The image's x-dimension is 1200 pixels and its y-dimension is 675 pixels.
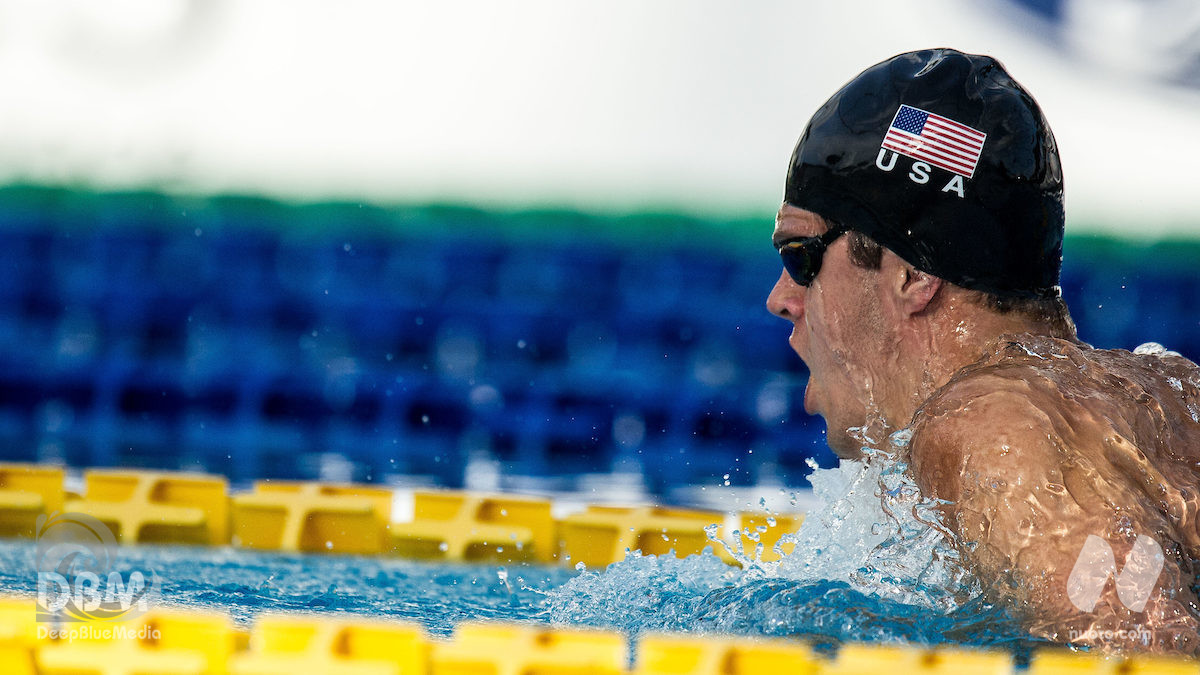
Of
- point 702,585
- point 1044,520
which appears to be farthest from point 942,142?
point 702,585

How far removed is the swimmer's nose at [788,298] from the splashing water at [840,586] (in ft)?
0.79

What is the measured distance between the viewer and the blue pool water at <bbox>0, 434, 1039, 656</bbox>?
151cm

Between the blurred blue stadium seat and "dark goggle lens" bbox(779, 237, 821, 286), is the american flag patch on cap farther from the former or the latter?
the blurred blue stadium seat

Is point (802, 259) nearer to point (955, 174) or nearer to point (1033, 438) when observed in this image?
point (955, 174)

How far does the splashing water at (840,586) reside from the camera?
4.84 ft

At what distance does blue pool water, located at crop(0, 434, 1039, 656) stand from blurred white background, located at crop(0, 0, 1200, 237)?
3.18m

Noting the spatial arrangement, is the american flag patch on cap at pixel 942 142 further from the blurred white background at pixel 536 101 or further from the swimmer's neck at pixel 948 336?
the blurred white background at pixel 536 101

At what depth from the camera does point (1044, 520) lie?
4.13 ft

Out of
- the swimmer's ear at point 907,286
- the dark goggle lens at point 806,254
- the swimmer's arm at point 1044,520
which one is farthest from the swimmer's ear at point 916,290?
the swimmer's arm at point 1044,520

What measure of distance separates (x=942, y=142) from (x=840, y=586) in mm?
666

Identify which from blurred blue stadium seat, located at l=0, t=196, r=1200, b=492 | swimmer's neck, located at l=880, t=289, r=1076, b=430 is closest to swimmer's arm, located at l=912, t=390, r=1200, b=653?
swimmer's neck, located at l=880, t=289, r=1076, b=430

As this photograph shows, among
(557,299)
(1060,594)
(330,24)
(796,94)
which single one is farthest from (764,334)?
(1060,594)

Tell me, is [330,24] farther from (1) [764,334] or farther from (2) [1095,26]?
(2) [1095,26]

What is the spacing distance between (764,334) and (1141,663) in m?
3.85
